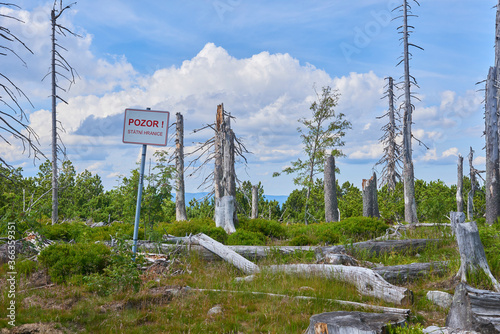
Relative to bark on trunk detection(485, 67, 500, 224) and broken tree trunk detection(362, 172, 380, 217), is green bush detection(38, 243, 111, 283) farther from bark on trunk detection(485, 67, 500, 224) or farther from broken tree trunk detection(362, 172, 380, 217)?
bark on trunk detection(485, 67, 500, 224)

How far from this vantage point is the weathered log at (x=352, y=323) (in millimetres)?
4516

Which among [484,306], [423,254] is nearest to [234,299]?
[484,306]

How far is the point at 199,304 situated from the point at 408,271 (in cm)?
456

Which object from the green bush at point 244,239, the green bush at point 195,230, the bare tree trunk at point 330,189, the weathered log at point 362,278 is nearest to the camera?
the weathered log at point 362,278

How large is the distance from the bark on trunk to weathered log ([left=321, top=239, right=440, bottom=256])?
25.5ft

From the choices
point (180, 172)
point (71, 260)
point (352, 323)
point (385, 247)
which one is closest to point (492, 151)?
point (385, 247)

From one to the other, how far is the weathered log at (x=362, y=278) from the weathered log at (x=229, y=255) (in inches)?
21.5

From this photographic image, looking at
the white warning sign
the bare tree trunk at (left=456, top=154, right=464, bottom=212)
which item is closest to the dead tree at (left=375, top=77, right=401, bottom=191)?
the bare tree trunk at (left=456, top=154, right=464, bottom=212)

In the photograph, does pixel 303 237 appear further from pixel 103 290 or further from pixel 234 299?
pixel 103 290

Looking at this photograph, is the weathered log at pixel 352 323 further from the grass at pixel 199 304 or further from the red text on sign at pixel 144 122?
the red text on sign at pixel 144 122

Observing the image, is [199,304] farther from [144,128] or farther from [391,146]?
[391,146]

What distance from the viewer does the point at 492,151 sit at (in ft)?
56.3

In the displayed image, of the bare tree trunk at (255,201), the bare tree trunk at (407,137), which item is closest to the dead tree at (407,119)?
the bare tree trunk at (407,137)

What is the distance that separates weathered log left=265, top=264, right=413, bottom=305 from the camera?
657 cm
